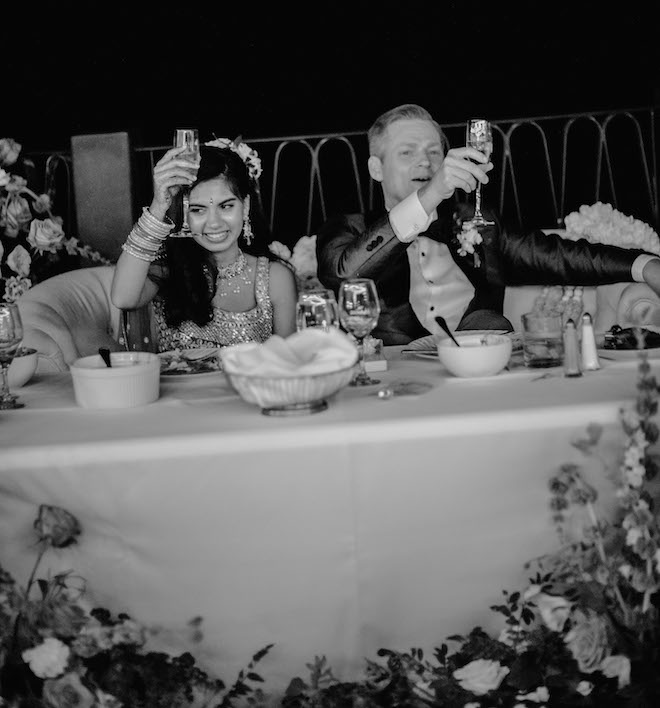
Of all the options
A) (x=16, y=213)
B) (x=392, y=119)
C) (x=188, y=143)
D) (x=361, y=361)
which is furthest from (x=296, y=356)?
(x=16, y=213)

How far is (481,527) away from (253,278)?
150 centimetres

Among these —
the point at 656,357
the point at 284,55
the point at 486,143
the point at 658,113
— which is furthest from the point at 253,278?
the point at 284,55

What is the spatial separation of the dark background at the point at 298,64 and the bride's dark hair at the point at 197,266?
3559mm

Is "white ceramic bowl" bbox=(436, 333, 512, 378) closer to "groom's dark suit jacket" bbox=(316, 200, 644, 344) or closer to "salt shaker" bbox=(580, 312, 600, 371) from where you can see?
"salt shaker" bbox=(580, 312, 600, 371)

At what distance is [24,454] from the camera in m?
1.42

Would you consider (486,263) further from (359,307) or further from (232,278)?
(359,307)

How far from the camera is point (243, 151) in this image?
2877 millimetres

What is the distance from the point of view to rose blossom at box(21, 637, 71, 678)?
1.45m

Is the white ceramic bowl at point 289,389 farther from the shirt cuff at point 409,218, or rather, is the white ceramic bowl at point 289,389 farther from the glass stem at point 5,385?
the shirt cuff at point 409,218

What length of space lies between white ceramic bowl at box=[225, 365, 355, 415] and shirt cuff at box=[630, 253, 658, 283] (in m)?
1.41

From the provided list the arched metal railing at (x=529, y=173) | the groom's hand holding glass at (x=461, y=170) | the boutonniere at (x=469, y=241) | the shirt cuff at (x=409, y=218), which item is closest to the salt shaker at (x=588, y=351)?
the groom's hand holding glass at (x=461, y=170)

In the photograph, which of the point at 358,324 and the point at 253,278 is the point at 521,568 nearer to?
the point at 358,324

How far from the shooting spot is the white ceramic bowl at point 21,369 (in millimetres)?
1868

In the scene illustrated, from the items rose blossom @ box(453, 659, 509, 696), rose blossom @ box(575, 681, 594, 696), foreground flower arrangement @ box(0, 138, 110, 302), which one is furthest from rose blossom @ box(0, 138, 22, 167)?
rose blossom @ box(575, 681, 594, 696)
